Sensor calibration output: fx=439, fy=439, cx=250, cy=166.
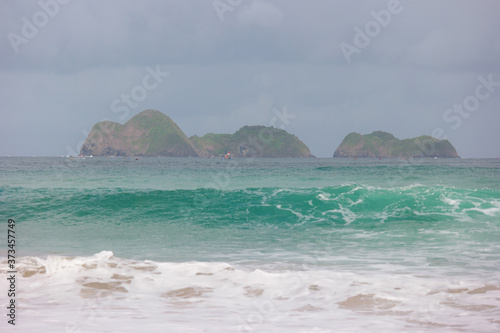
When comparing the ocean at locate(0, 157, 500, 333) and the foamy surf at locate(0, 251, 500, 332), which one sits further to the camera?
the ocean at locate(0, 157, 500, 333)

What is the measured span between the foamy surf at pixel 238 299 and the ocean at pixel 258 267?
29 millimetres

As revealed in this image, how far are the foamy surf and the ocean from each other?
0.10 feet

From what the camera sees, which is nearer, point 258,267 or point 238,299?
point 238,299

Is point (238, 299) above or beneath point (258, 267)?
above

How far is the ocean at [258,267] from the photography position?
267 inches

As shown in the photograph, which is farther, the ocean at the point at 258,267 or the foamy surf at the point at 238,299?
the ocean at the point at 258,267

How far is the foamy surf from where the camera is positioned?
6.45 meters

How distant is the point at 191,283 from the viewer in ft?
30.0

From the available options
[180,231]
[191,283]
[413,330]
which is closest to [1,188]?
[180,231]

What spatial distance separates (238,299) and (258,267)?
3.05m

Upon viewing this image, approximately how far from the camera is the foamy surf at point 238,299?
21.2ft

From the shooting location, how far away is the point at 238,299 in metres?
8.03

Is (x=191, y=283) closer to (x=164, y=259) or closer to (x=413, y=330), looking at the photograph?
(x=164, y=259)

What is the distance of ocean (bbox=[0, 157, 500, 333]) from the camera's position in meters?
6.77
